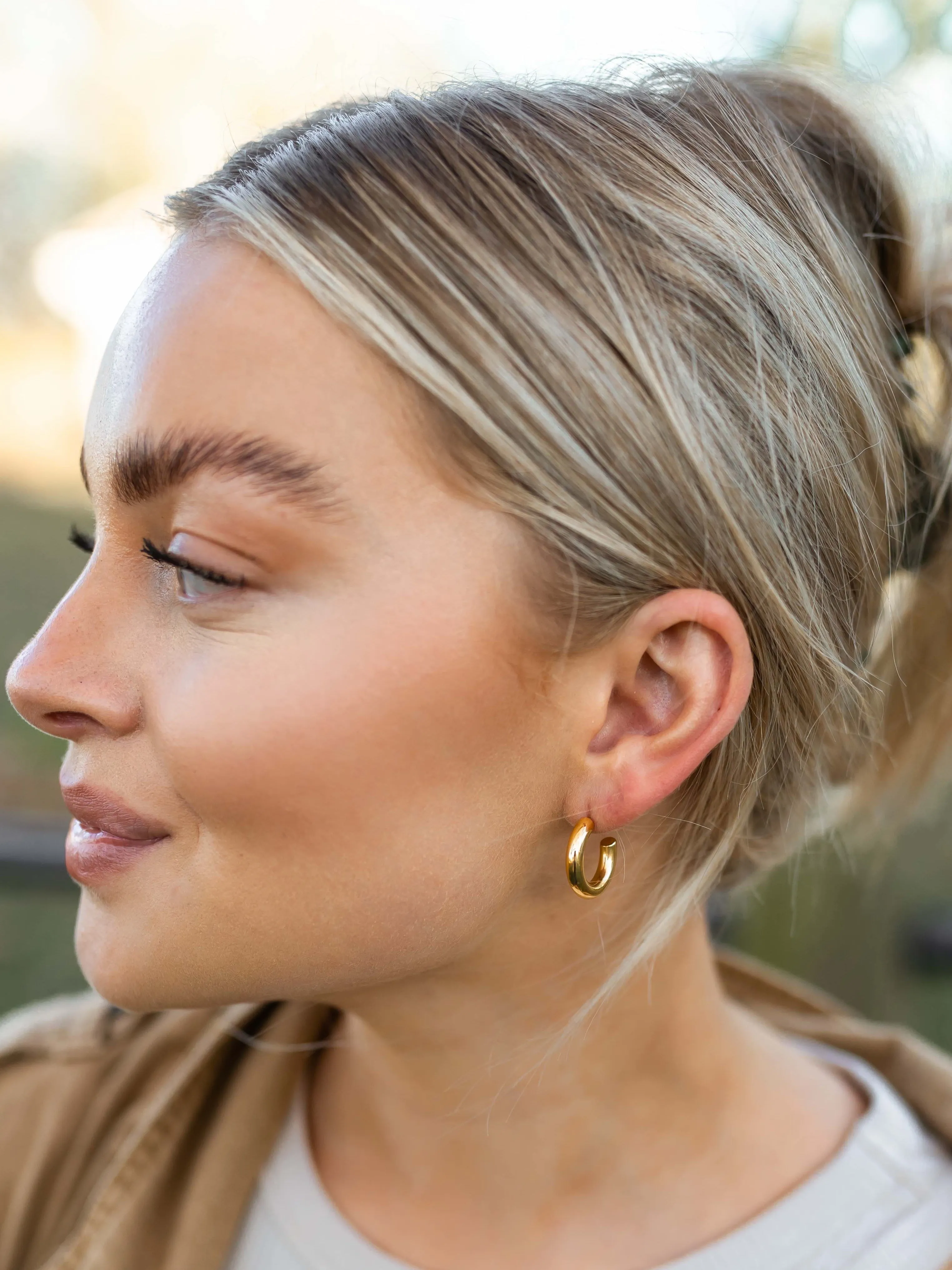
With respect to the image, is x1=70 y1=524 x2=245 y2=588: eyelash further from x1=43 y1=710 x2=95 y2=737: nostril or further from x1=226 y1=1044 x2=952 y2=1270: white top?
x1=226 y1=1044 x2=952 y2=1270: white top

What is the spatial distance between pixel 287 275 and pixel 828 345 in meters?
0.47

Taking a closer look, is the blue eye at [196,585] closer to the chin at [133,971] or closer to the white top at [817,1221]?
the chin at [133,971]

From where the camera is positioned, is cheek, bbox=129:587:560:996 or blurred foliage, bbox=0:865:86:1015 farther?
blurred foliage, bbox=0:865:86:1015

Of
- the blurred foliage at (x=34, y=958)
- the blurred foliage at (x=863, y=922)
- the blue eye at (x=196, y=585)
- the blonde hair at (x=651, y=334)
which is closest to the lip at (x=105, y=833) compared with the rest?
the blue eye at (x=196, y=585)

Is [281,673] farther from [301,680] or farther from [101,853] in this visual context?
[101,853]

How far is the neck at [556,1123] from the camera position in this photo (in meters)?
1.06

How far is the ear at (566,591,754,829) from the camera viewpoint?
0.93 m

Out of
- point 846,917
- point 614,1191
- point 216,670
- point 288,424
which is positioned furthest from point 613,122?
point 846,917

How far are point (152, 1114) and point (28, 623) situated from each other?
160 centimetres

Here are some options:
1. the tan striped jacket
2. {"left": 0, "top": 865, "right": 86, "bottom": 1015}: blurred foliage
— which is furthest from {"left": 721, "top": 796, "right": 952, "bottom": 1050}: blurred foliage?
{"left": 0, "top": 865, "right": 86, "bottom": 1015}: blurred foliage

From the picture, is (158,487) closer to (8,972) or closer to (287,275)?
(287,275)

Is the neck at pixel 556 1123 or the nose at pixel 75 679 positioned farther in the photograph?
the neck at pixel 556 1123

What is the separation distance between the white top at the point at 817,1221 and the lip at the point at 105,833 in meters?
0.44

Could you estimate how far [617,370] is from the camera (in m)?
0.88
